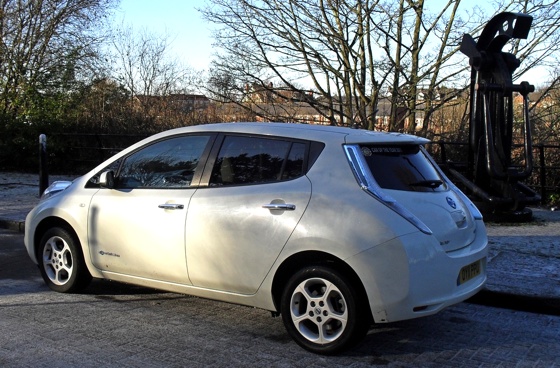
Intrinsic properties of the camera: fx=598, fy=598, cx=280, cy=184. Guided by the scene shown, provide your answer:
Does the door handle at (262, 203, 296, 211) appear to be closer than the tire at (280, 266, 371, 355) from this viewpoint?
No

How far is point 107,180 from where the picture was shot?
554 centimetres

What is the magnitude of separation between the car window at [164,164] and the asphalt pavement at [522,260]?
318cm

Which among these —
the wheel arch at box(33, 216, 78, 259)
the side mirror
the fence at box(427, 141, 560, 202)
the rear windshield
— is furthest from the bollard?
the rear windshield

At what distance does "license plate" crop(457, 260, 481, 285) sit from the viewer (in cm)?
453

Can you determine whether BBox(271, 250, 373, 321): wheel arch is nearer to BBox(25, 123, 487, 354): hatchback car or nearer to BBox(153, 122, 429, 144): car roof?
BBox(25, 123, 487, 354): hatchback car

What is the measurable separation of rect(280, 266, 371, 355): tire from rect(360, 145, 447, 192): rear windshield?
819 millimetres

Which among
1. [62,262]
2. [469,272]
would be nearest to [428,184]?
[469,272]

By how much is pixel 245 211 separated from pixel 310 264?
675mm

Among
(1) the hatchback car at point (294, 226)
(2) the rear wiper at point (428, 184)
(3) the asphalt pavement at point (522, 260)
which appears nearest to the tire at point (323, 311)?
(1) the hatchback car at point (294, 226)

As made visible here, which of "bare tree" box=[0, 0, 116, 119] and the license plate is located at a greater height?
"bare tree" box=[0, 0, 116, 119]

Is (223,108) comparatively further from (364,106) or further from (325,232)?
(325,232)

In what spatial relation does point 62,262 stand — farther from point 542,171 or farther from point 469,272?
point 542,171

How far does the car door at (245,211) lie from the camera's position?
457 centimetres

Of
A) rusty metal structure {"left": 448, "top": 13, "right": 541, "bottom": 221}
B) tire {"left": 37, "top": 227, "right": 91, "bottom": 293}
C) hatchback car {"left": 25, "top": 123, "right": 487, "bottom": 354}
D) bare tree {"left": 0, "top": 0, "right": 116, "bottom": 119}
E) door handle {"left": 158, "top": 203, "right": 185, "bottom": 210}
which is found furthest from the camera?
bare tree {"left": 0, "top": 0, "right": 116, "bottom": 119}
